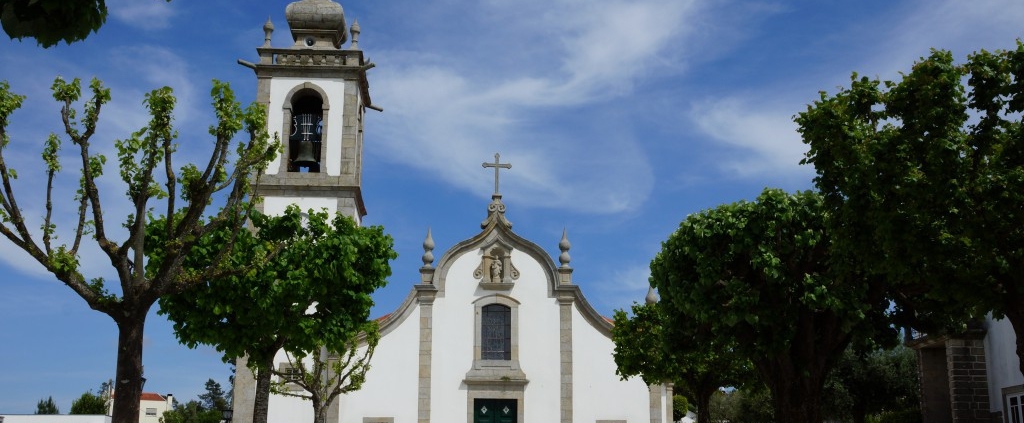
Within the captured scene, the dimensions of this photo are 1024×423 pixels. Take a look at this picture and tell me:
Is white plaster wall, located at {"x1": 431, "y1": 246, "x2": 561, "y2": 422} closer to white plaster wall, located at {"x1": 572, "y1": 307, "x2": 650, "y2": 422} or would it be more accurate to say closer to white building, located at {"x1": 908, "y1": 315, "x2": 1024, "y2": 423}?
white plaster wall, located at {"x1": 572, "y1": 307, "x2": 650, "y2": 422}

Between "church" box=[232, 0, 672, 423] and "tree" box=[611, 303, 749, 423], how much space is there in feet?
5.79

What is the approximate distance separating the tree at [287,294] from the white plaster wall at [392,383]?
8256 mm

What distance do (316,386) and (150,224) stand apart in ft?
24.1

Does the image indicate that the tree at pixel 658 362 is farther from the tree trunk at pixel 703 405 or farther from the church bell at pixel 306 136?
the church bell at pixel 306 136

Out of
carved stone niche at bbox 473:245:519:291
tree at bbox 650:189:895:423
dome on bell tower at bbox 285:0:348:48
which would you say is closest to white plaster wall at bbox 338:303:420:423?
carved stone niche at bbox 473:245:519:291

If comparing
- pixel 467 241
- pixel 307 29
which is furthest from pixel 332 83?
pixel 467 241

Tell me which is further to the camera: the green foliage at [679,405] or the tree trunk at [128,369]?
the green foliage at [679,405]

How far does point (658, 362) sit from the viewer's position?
26.3 metres

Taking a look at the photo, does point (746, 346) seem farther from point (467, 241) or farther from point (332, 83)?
point (332, 83)

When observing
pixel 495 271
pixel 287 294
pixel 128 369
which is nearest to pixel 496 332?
pixel 495 271

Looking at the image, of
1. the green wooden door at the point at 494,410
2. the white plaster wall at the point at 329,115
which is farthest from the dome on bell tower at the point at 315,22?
the green wooden door at the point at 494,410

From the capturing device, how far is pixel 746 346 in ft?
60.7

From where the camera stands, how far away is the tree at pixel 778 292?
1780 cm

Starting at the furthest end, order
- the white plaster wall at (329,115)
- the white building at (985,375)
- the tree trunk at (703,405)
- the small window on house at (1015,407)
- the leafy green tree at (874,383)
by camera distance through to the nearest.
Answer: the leafy green tree at (874,383)
the white plaster wall at (329,115)
the tree trunk at (703,405)
the white building at (985,375)
the small window on house at (1015,407)
